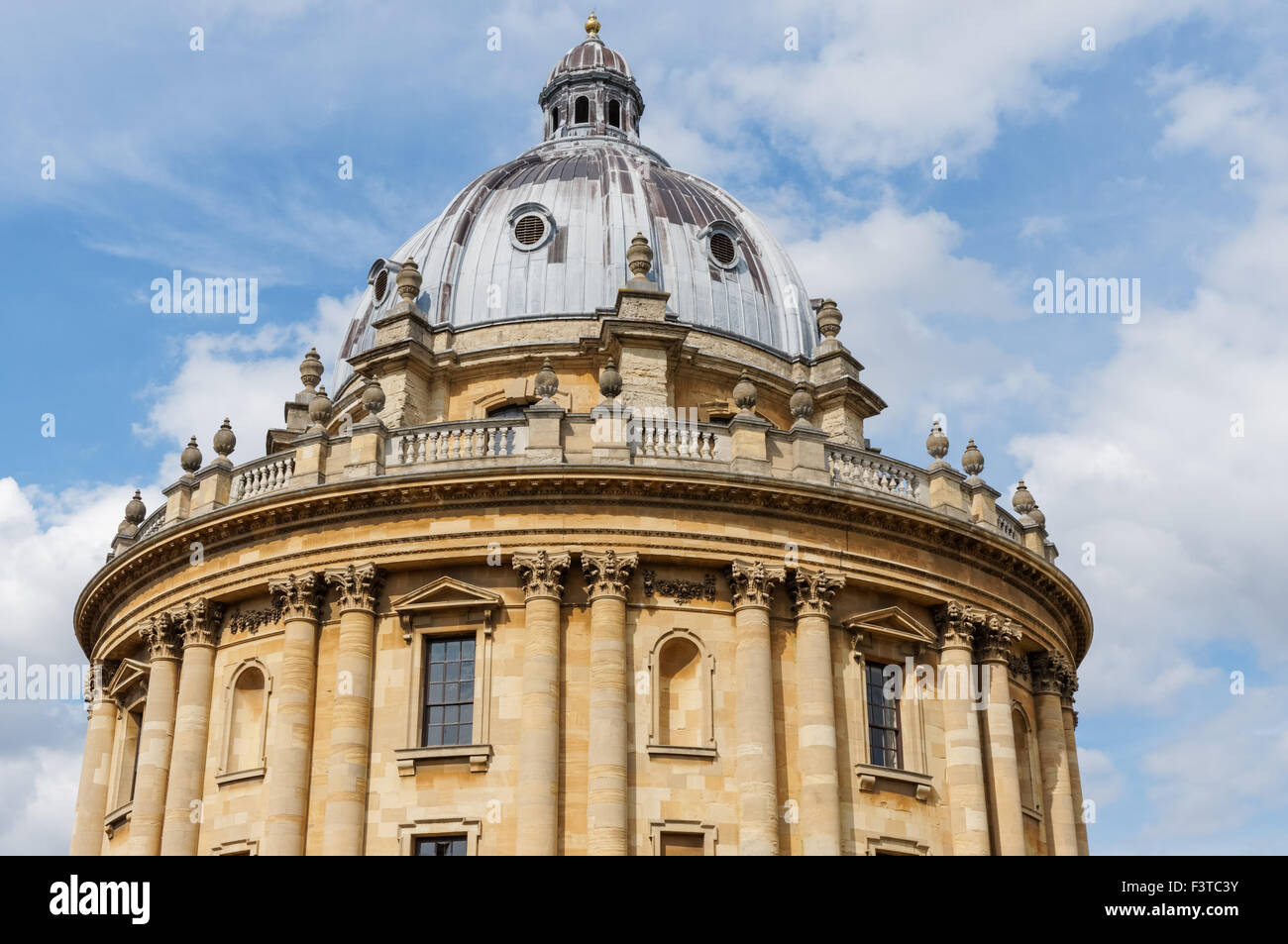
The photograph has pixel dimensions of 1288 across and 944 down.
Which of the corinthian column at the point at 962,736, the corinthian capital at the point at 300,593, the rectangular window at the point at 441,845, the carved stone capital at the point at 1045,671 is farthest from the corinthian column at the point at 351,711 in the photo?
the carved stone capital at the point at 1045,671

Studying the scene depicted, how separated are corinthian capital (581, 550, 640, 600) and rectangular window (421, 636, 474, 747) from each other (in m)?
2.57

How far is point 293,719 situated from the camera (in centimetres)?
2822

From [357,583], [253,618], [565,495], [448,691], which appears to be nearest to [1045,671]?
[565,495]

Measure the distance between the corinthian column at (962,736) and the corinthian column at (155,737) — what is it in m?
15.2

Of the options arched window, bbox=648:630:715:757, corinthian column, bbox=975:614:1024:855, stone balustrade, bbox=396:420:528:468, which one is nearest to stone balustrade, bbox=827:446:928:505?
corinthian column, bbox=975:614:1024:855

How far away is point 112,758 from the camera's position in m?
33.7

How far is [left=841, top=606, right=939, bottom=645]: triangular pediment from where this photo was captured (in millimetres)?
29516

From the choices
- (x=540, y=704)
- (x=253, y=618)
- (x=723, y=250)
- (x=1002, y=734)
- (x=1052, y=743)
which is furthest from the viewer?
(x=723, y=250)

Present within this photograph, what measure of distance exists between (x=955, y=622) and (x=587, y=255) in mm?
13381

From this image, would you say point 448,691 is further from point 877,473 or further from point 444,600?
point 877,473

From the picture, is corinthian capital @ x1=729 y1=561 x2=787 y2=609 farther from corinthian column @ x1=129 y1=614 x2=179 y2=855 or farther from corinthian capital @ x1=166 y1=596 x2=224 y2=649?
corinthian column @ x1=129 y1=614 x2=179 y2=855
